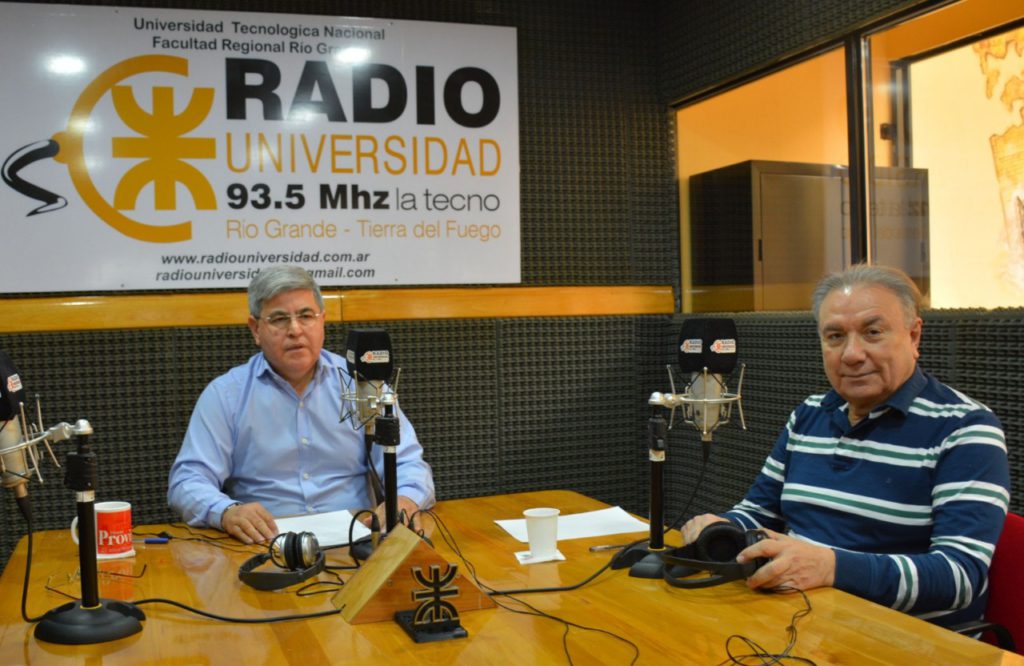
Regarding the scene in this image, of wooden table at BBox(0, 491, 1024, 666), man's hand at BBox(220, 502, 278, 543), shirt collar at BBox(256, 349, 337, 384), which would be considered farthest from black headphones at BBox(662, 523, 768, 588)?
shirt collar at BBox(256, 349, 337, 384)

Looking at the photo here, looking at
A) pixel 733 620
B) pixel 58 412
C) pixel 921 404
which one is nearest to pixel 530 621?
pixel 733 620

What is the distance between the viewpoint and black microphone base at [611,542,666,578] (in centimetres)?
A: 225

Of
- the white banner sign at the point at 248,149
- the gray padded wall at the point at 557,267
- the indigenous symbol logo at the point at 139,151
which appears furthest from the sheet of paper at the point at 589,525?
the indigenous symbol logo at the point at 139,151

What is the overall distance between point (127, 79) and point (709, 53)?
273 centimetres

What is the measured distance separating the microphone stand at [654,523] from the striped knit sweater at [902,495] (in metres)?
0.39

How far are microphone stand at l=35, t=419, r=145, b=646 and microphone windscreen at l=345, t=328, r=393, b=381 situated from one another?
2.17 feet

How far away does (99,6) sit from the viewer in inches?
169

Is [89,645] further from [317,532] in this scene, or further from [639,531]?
[639,531]

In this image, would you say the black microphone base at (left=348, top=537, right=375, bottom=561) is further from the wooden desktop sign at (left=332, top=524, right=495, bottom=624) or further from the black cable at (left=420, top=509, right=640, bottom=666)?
the wooden desktop sign at (left=332, top=524, right=495, bottom=624)

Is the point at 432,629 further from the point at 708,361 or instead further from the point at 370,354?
the point at 708,361

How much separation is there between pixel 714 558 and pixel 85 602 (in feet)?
4.35

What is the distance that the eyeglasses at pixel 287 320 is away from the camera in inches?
130

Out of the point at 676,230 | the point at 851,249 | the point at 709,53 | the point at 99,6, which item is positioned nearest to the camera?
the point at 851,249

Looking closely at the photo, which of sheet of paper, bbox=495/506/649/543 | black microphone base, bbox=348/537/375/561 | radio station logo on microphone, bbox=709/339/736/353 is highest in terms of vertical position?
radio station logo on microphone, bbox=709/339/736/353
